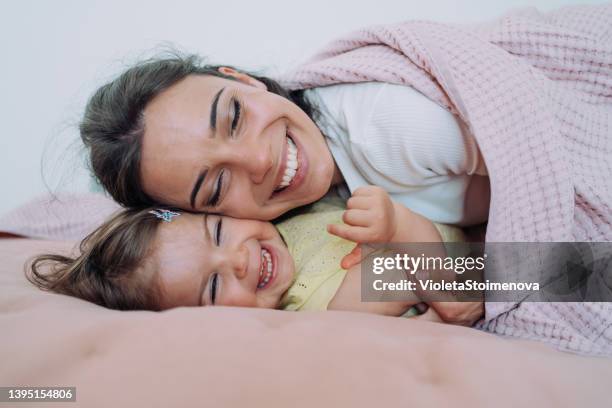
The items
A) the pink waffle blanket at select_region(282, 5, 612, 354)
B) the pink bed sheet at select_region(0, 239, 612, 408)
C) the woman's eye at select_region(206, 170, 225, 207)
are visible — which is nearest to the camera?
the pink bed sheet at select_region(0, 239, 612, 408)

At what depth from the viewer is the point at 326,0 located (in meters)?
1.67

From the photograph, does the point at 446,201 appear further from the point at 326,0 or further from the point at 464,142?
the point at 326,0

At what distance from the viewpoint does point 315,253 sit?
0.94 metres

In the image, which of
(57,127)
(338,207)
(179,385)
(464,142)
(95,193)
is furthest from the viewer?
(57,127)

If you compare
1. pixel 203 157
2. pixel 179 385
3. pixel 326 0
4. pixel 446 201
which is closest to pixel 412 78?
pixel 446 201

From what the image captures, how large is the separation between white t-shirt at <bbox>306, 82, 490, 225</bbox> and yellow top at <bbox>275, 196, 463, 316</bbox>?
6 cm

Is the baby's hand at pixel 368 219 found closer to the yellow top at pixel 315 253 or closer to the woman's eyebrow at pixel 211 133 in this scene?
the yellow top at pixel 315 253

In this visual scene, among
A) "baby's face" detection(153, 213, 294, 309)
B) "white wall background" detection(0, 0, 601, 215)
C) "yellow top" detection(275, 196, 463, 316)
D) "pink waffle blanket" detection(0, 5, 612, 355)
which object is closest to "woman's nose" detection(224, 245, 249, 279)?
"baby's face" detection(153, 213, 294, 309)

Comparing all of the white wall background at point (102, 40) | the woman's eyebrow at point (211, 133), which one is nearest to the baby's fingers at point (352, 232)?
the woman's eyebrow at point (211, 133)

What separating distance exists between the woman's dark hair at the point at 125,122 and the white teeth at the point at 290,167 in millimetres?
206

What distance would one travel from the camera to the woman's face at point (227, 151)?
2.70 feet

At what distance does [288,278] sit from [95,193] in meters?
0.82

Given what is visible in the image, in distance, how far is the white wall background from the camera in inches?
63.0

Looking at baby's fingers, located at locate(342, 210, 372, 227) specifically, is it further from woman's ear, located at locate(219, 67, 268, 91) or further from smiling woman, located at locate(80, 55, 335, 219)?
woman's ear, located at locate(219, 67, 268, 91)
